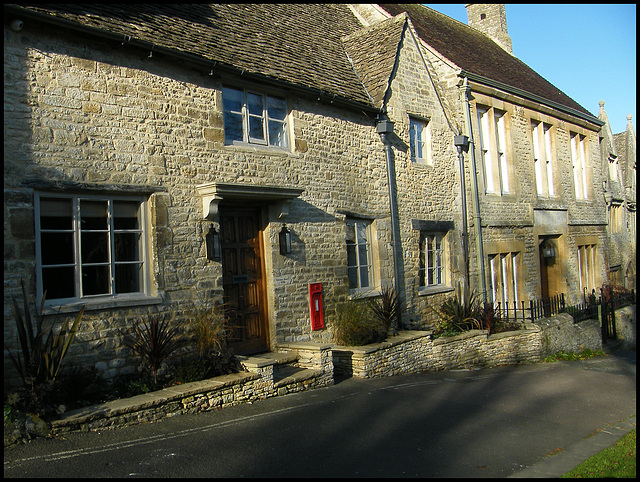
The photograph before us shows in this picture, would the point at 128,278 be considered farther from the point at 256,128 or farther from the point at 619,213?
the point at 619,213

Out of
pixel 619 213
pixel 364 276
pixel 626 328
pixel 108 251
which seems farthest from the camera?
pixel 619 213

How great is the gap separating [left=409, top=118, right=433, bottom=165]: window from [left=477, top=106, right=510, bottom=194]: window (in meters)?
2.48

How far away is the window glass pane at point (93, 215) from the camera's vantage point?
307 inches

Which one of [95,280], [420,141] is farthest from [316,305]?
[420,141]

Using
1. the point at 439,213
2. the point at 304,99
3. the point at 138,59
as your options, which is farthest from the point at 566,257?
the point at 138,59

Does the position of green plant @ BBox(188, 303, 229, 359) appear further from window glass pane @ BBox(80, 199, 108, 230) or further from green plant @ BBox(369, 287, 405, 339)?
green plant @ BBox(369, 287, 405, 339)

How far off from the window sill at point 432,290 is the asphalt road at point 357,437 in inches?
154

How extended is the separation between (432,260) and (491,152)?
14.6 feet

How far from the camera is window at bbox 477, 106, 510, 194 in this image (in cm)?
1622

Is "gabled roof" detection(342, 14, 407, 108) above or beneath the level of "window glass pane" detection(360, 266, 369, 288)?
above

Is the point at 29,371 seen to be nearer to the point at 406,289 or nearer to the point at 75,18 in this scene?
the point at 75,18

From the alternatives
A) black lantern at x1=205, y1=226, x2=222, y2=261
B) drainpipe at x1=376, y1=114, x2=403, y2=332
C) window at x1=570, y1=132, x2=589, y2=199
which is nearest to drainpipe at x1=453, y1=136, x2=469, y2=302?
drainpipe at x1=376, y1=114, x2=403, y2=332

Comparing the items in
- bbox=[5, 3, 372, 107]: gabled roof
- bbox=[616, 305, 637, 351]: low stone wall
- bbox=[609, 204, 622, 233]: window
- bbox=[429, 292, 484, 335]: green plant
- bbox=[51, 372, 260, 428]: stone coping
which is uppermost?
bbox=[5, 3, 372, 107]: gabled roof

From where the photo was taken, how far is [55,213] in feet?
24.7
